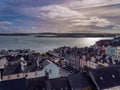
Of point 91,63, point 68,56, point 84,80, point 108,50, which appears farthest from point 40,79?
point 108,50

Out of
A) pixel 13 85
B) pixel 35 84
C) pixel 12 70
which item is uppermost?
pixel 13 85

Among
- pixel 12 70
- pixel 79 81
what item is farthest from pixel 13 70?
pixel 79 81

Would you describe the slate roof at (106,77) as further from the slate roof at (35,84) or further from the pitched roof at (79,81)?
the slate roof at (35,84)

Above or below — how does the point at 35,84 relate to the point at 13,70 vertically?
above

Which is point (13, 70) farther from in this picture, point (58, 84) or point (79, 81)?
point (79, 81)

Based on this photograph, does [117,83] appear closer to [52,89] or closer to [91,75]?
[91,75]

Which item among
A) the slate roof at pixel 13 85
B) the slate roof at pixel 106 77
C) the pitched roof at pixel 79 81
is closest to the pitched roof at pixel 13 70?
the slate roof at pixel 13 85

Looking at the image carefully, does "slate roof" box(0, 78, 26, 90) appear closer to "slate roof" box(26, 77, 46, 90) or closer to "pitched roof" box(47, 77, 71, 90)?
"slate roof" box(26, 77, 46, 90)

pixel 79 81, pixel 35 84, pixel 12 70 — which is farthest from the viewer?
pixel 12 70
